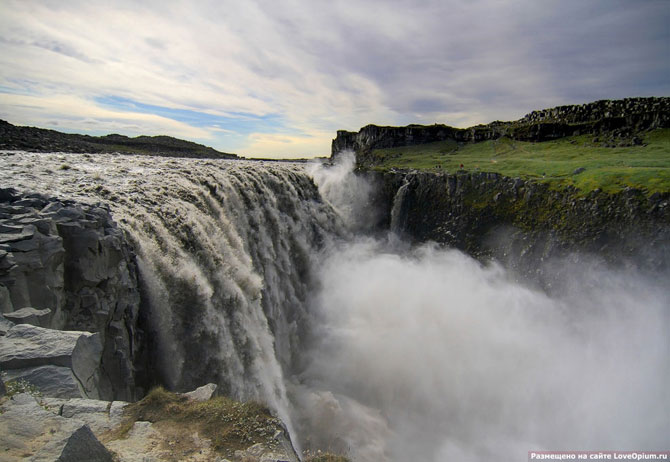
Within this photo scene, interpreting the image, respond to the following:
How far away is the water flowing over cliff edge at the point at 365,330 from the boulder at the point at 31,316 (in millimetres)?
3564

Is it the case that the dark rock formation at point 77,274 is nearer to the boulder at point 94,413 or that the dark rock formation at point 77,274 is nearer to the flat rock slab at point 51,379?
the boulder at point 94,413

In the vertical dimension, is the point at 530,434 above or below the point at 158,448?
below

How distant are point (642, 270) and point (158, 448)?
31.2 metres

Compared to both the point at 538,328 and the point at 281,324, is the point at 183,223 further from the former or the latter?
the point at 538,328

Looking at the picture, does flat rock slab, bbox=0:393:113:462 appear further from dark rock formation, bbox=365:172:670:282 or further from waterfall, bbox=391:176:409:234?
waterfall, bbox=391:176:409:234

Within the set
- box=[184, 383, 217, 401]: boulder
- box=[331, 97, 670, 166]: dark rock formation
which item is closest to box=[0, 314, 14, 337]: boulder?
box=[184, 383, 217, 401]: boulder

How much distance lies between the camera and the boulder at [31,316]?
7.46 m

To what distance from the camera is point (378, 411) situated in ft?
64.9

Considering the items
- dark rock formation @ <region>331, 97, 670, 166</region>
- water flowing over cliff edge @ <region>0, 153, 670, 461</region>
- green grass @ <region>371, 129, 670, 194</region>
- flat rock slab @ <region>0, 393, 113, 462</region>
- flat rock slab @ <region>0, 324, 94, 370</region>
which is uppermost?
dark rock formation @ <region>331, 97, 670, 166</region>

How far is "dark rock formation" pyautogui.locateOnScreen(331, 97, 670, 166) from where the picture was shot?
47.1 m

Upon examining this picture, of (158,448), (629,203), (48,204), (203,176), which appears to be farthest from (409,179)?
(158,448)

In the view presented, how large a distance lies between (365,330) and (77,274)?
780 inches

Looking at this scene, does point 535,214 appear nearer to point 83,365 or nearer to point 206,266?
point 206,266

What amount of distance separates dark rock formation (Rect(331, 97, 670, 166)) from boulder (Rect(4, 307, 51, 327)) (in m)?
48.0
